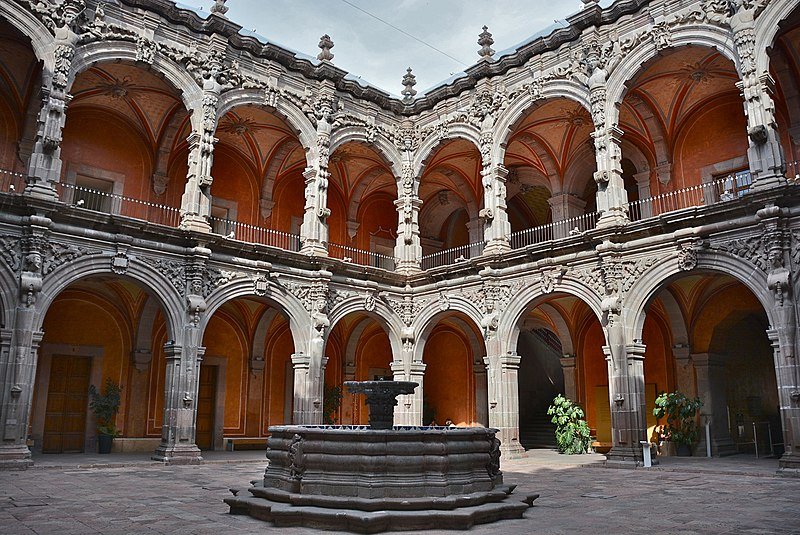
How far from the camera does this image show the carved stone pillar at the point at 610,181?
1370cm

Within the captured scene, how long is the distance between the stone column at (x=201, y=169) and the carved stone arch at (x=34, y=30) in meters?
3.17

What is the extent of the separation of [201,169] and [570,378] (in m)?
11.5

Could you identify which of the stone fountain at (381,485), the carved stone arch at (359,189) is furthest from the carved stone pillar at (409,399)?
the stone fountain at (381,485)

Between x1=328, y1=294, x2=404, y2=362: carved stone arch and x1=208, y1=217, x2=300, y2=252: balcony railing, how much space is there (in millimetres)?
2537

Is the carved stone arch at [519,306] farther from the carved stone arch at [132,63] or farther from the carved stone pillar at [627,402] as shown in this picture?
the carved stone arch at [132,63]

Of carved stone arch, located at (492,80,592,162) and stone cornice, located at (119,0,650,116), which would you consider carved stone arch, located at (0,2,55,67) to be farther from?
carved stone arch, located at (492,80,592,162)

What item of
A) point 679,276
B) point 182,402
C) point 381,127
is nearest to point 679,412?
point 679,276

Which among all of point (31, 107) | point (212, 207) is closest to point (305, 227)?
point (212, 207)

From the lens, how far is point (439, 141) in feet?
60.0

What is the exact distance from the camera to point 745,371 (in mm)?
16531

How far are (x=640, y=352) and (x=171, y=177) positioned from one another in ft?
41.8

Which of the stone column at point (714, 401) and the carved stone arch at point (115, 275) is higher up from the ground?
the carved stone arch at point (115, 275)

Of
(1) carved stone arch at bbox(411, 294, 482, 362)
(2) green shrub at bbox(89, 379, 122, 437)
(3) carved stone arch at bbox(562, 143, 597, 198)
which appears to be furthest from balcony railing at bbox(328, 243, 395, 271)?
(2) green shrub at bbox(89, 379, 122, 437)

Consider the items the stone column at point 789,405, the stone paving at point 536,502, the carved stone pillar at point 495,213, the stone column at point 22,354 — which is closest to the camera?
the stone paving at point 536,502
